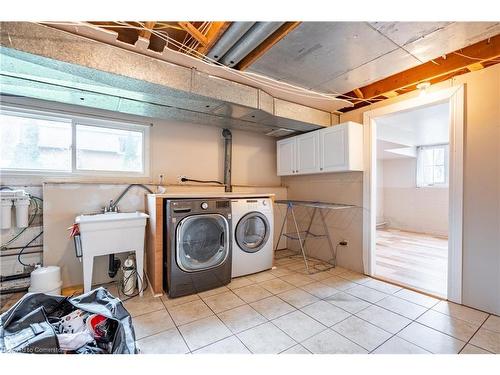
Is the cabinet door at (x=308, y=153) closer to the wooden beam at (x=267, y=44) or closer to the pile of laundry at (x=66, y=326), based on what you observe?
the wooden beam at (x=267, y=44)

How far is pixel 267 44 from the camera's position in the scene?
5.68 ft

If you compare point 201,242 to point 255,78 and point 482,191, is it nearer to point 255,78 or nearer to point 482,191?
point 255,78

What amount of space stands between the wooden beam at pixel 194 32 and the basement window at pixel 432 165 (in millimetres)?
6564

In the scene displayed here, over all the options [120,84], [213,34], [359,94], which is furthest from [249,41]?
[359,94]

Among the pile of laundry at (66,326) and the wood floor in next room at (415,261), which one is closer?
the pile of laundry at (66,326)

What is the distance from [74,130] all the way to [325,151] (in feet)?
10.3

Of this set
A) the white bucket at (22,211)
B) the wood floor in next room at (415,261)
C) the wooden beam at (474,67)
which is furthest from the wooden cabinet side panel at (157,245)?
the wooden beam at (474,67)

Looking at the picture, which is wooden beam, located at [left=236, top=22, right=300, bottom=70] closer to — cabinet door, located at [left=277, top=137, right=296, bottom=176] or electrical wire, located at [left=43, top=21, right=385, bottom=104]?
electrical wire, located at [left=43, top=21, right=385, bottom=104]

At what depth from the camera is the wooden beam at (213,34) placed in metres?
1.53

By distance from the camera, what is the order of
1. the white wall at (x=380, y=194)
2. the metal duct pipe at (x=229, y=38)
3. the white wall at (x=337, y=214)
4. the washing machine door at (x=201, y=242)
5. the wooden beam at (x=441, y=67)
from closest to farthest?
the metal duct pipe at (x=229, y=38)
the wooden beam at (x=441, y=67)
the washing machine door at (x=201, y=242)
the white wall at (x=337, y=214)
the white wall at (x=380, y=194)

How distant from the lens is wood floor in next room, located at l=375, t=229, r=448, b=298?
2.60m

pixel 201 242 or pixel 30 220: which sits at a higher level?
pixel 30 220

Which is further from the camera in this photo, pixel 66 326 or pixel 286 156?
pixel 286 156

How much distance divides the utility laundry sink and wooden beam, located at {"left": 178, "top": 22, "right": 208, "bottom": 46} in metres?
1.71
